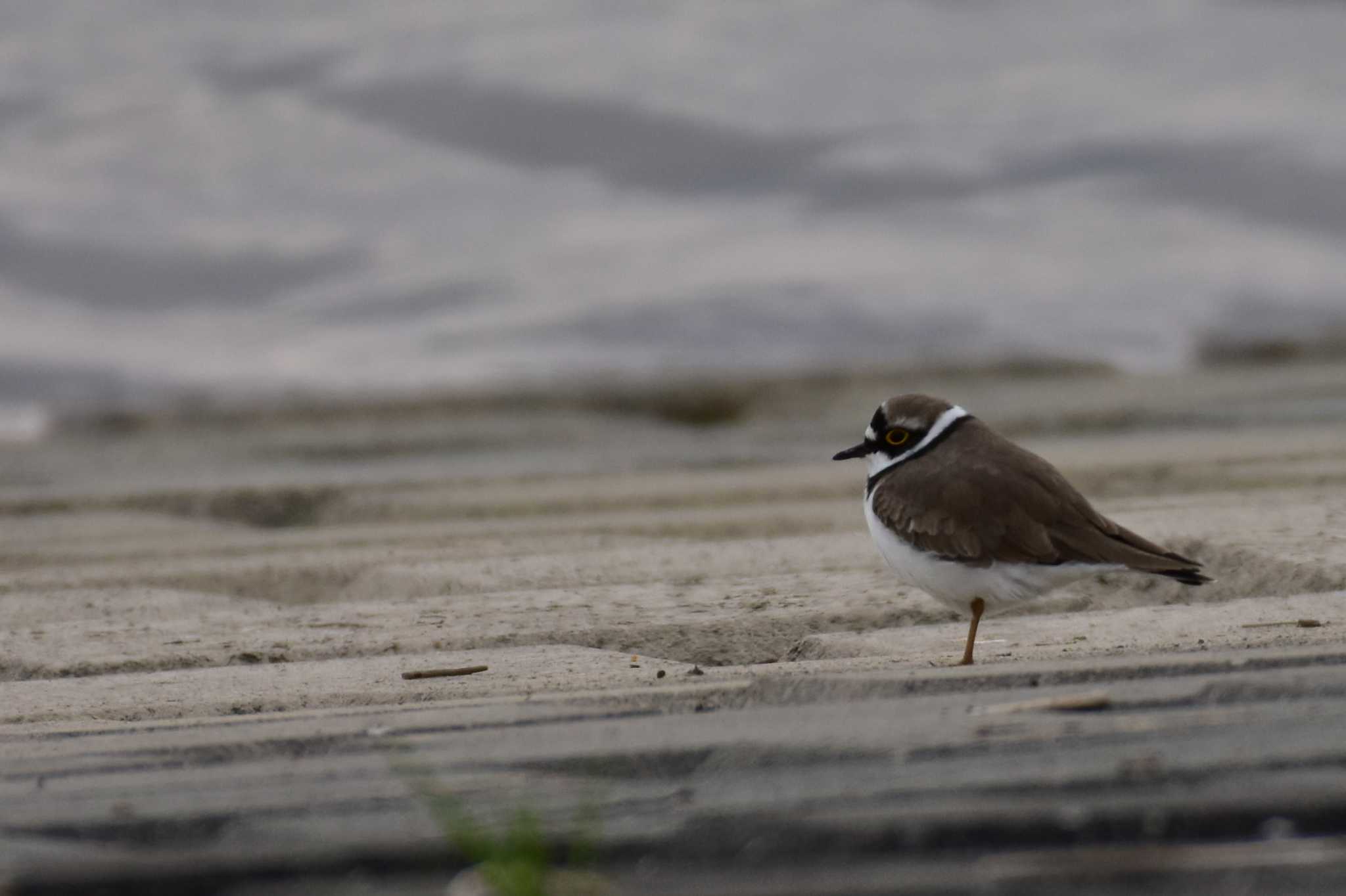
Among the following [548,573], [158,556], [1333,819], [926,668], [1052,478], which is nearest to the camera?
[1333,819]

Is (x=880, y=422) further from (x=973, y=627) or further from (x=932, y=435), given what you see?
(x=973, y=627)

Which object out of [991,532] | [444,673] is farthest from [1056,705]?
[991,532]

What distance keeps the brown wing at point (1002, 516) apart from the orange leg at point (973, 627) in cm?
8

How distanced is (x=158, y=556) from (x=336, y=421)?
578cm

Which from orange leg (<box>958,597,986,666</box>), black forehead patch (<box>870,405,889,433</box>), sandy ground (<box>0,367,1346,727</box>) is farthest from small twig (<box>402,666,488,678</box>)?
black forehead patch (<box>870,405,889,433</box>)

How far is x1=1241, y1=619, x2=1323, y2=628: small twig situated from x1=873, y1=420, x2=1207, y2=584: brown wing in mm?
236

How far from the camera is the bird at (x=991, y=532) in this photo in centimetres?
342

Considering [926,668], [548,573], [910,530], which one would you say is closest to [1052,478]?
[910,530]

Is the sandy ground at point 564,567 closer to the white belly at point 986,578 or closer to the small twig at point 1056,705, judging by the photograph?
the white belly at point 986,578

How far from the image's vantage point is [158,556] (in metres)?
5.78

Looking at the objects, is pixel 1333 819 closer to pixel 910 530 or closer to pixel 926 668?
pixel 926 668

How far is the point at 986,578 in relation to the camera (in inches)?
134

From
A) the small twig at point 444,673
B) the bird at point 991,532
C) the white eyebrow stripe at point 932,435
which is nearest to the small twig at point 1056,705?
the bird at point 991,532

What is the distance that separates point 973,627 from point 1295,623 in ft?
1.81
